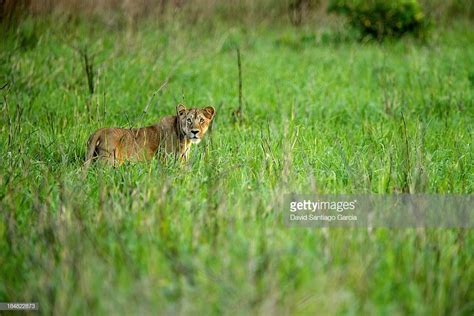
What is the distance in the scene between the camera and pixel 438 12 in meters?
13.5

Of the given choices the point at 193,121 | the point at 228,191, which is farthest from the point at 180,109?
the point at 228,191

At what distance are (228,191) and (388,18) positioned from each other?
26.4ft

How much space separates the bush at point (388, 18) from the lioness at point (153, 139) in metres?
6.61

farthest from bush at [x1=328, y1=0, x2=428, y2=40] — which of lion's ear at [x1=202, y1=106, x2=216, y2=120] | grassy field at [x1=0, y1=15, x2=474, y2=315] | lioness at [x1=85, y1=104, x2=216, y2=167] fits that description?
lioness at [x1=85, y1=104, x2=216, y2=167]

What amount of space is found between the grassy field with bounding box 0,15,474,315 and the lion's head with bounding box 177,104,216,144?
185mm

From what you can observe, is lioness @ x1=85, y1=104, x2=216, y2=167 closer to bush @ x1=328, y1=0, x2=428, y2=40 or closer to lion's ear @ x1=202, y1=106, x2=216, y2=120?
lion's ear @ x1=202, y1=106, x2=216, y2=120

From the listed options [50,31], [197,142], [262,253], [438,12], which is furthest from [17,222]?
[438,12]

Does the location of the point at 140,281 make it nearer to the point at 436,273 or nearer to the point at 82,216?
the point at 82,216

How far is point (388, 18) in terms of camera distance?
11477 mm

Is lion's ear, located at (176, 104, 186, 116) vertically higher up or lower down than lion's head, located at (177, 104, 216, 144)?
higher up

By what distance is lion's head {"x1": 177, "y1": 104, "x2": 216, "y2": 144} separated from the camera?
18.2ft

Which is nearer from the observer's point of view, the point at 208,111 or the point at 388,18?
the point at 208,111

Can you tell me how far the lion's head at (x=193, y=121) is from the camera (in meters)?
5.56

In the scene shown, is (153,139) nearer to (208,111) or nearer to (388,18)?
(208,111)
